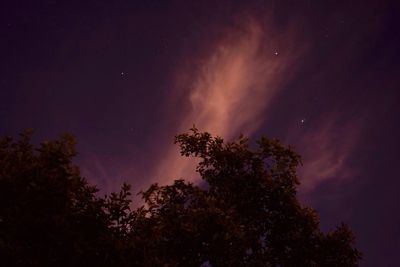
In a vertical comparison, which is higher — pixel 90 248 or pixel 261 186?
pixel 261 186

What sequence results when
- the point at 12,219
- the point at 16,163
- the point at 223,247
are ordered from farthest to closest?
1. the point at 223,247
2. the point at 16,163
3. the point at 12,219

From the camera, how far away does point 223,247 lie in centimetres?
2078

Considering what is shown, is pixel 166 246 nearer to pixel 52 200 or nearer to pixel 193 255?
pixel 193 255

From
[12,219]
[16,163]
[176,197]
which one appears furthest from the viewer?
[176,197]

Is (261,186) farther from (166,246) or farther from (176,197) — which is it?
(166,246)

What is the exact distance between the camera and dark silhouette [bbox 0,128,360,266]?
1411cm

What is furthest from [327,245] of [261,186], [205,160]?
[205,160]

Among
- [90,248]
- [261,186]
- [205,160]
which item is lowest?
[90,248]

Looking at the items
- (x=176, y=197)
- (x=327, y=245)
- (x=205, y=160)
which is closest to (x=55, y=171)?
(x=176, y=197)

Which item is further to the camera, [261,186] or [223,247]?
[261,186]

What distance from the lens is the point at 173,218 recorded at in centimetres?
2241

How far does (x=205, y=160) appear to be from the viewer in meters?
26.5

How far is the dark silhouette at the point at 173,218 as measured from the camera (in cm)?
1411

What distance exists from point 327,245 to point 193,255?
7616 millimetres
